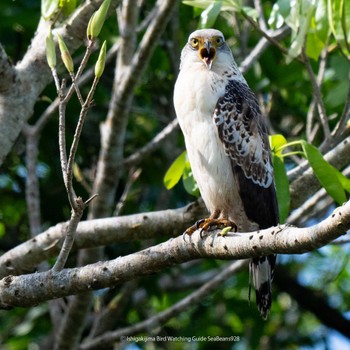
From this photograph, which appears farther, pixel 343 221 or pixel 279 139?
pixel 279 139

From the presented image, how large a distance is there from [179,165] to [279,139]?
727 mm

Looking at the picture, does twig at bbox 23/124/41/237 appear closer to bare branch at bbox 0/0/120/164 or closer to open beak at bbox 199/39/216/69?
bare branch at bbox 0/0/120/164

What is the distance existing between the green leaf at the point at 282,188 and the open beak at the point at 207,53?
1.17 meters

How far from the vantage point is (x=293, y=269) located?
30.8ft

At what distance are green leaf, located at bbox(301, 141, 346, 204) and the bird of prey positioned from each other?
87 cm

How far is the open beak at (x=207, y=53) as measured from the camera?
→ 579 centimetres

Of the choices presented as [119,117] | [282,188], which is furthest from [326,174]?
[119,117]

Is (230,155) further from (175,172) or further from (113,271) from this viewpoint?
(113,271)

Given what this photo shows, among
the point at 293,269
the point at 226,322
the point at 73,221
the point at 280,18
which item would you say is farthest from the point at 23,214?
the point at 73,221

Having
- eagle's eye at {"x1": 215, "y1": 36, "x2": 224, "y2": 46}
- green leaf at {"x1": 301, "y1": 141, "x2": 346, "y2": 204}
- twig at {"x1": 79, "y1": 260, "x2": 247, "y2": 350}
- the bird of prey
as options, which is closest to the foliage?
twig at {"x1": 79, "y1": 260, "x2": 247, "y2": 350}

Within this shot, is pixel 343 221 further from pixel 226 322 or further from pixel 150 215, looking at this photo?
pixel 226 322

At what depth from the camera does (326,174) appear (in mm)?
4551

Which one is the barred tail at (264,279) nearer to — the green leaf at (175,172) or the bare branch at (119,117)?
the green leaf at (175,172)

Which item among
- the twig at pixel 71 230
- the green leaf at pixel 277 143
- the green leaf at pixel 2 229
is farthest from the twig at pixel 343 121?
the green leaf at pixel 2 229
